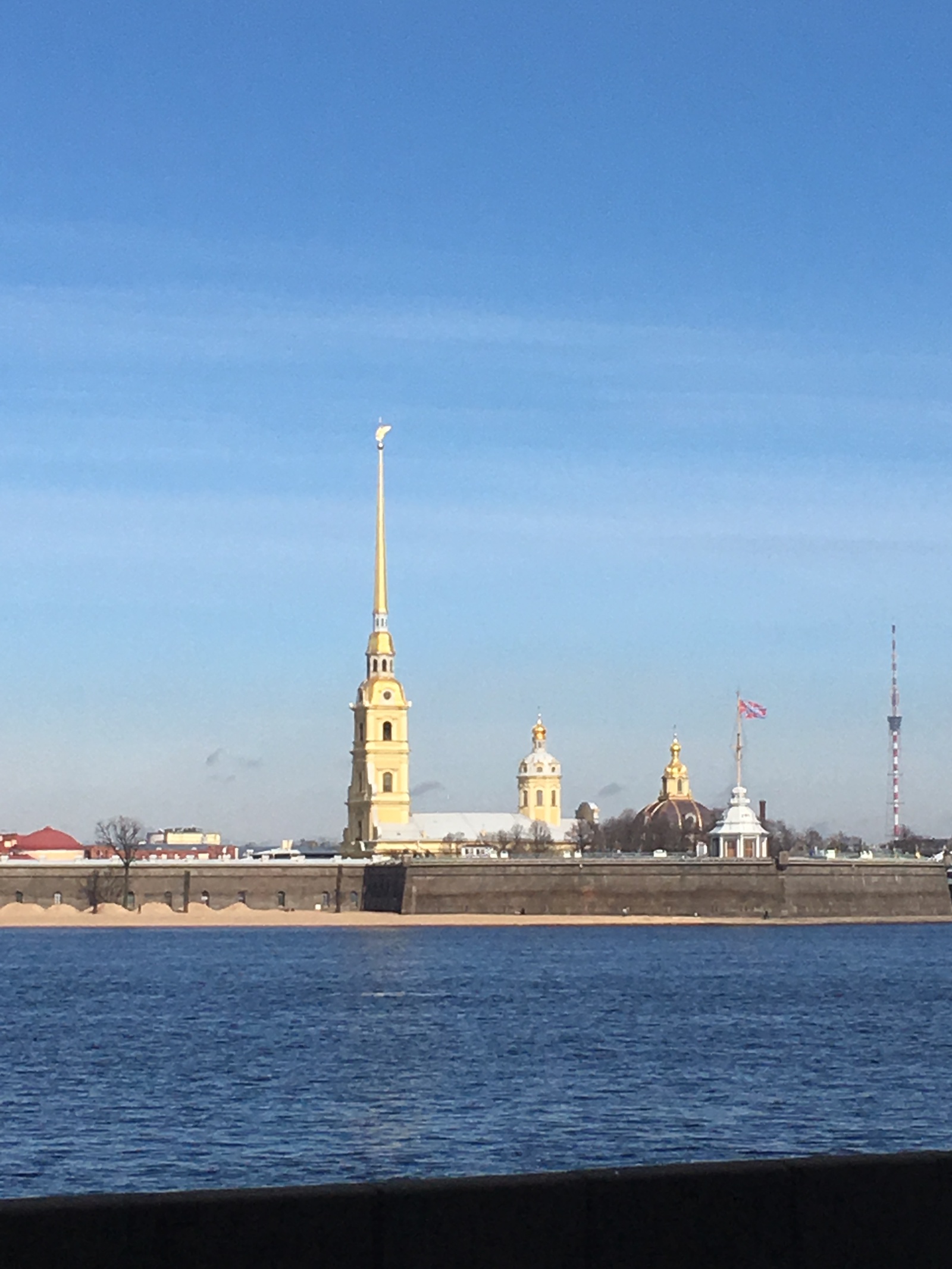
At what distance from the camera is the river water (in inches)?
971

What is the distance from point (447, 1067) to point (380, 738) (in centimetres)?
10954

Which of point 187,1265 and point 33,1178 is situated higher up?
point 187,1265

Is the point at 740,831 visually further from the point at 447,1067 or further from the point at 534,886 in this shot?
the point at 447,1067

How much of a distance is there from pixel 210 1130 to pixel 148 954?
5673cm

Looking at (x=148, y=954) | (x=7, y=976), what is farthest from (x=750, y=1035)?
(x=148, y=954)

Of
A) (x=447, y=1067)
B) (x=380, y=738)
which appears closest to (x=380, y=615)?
(x=380, y=738)

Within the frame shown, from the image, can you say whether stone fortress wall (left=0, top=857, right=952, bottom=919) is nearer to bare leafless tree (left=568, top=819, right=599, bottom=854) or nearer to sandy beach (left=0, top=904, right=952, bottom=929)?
sandy beach (left=0, top=904, right=952, bottom=929)

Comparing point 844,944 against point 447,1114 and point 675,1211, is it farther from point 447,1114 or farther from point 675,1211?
point 675,1211

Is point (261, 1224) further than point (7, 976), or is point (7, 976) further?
point (7, 976)

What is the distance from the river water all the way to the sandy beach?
118 ft

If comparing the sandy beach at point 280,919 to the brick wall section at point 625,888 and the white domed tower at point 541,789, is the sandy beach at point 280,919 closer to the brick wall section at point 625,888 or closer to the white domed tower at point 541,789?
the brick wall section at point 625,888

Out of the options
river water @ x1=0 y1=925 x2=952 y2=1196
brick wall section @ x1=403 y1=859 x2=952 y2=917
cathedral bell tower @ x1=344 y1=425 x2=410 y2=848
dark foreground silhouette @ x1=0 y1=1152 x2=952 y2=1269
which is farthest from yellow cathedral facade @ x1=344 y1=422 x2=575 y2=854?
dark foreground silhouette @ x1=0 y1=1152 x2=952 y2=1269

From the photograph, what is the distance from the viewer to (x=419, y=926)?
108312mm

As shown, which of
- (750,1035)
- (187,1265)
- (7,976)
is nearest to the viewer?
(187,1265)
